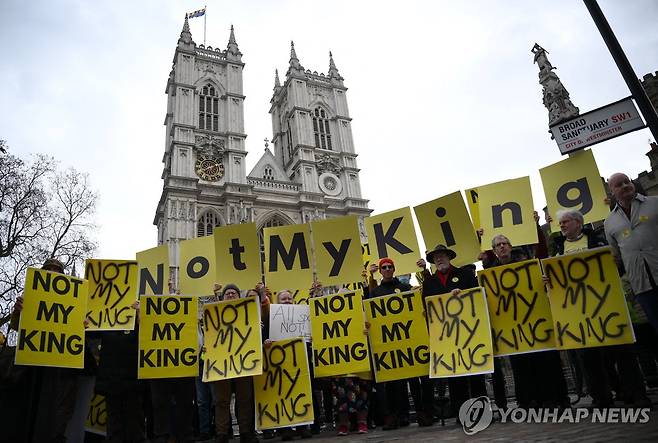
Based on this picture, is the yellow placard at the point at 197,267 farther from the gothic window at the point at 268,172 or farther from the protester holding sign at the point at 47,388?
the gothic window at the point at 268,172

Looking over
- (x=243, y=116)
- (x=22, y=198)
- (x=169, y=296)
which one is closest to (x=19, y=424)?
(x=169, y=296)

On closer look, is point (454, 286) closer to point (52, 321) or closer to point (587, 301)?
point (587, 301)

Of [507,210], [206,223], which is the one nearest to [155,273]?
[507,210]

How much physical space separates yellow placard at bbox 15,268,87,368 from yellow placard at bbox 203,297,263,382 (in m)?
1.34

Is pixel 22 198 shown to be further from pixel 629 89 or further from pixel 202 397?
pixel 629 89

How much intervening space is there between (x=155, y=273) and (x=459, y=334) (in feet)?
15.3

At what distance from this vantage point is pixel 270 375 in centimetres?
508

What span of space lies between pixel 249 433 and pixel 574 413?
10.8ft

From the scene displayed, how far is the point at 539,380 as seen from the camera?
454cm

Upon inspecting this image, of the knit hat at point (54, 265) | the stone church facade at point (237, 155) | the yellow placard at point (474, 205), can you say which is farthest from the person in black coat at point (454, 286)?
the stone church facade at point (237, 155)

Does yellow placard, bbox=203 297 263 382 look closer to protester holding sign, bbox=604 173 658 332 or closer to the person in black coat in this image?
the person in black coat

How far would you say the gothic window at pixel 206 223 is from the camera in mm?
33219

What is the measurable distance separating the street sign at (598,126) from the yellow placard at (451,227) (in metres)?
1.76

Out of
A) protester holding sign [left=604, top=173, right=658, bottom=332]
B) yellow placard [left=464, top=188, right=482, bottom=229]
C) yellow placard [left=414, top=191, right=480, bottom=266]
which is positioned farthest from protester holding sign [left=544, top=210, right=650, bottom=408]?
yellow placard [left=464, top=188, right=482, bottom=229]
